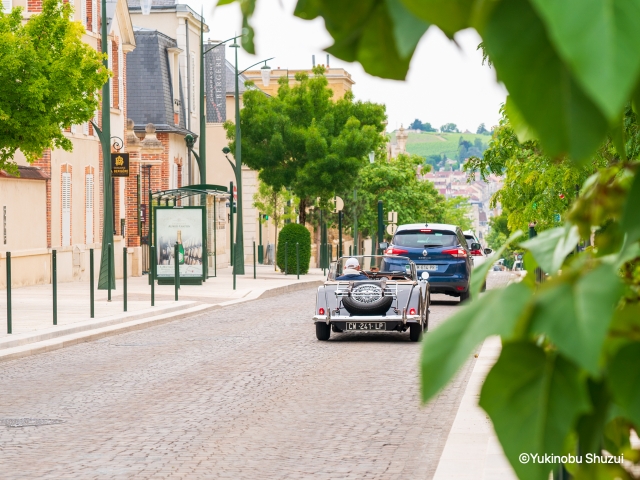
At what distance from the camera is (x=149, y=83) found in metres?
51.8

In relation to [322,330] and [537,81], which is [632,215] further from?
[322,330]

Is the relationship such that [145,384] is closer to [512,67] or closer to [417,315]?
[417,315]

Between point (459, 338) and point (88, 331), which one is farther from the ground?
point (459, 338)

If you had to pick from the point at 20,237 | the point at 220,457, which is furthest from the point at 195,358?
the point at 20,237

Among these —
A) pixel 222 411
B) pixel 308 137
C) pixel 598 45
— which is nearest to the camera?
pixel 598 45

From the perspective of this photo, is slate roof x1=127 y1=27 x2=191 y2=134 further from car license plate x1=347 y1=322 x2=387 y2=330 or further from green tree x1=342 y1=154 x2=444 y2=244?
car license plate x1=347 y1=322 x2=387 y2=330

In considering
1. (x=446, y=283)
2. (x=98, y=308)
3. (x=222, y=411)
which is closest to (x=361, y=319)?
(x=222, y=411)

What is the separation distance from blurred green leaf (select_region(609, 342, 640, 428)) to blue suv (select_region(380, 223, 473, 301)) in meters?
24.7

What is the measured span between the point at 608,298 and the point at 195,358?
14.7 m

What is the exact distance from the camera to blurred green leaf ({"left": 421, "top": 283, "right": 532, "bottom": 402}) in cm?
85

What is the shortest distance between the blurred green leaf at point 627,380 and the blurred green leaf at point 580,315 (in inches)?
1.7

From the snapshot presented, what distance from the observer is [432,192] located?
9606 cm

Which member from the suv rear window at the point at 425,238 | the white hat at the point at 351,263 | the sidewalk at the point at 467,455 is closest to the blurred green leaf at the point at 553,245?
the sidewalk at the point at 467,455

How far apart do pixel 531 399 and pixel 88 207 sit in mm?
41030
